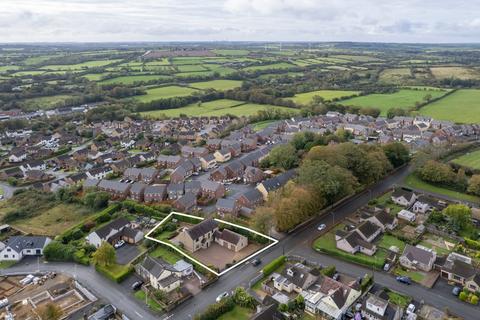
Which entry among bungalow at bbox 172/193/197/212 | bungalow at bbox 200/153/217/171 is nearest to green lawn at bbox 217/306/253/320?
bungalow at bbox 172/193/197/212

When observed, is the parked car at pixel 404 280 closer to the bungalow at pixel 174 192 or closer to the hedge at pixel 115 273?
the hedge at pixel 115 273

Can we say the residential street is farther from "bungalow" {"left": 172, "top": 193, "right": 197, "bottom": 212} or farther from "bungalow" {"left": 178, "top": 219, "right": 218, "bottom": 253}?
"bungalow" {"left": 172, "top": 193, "right": 197, "bottom": 212}

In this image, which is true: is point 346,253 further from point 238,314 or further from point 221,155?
point 221,155

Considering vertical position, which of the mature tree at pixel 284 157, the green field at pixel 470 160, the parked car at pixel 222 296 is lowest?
the parked car at pixel 222 296

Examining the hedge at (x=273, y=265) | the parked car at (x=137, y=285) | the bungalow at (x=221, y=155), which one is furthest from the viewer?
the bungalow at (x=221, y=155)

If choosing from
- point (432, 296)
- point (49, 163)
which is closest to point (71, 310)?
point (432, 296)

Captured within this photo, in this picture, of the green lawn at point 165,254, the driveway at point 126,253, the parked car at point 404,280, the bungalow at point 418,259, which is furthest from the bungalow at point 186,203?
the parked car at point 404,280
